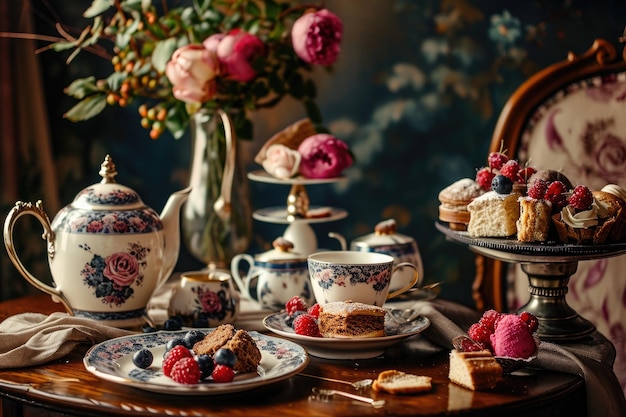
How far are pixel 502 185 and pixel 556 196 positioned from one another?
0.11 metres

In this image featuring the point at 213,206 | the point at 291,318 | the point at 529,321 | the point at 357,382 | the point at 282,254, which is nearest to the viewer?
the point at 357,382

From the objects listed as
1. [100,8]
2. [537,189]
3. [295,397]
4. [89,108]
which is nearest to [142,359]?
[295,397]

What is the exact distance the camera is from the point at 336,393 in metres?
1.36

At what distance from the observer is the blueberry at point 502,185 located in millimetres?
1671

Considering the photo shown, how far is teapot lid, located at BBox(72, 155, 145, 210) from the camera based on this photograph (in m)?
1.69

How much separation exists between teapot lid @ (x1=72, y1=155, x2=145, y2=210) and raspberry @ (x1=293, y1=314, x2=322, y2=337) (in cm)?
43

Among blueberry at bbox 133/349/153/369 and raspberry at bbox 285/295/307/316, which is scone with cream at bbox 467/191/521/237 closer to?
raspberry at bbox 285/295/307/316

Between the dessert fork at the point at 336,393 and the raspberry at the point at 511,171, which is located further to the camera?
the raspberry at the point at 511,171

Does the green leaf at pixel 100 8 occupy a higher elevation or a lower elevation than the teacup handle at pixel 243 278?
higher

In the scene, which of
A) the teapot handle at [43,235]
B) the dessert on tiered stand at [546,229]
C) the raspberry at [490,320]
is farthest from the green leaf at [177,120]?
the raspberry at [490,320]

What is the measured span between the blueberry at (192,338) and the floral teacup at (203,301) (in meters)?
0.19

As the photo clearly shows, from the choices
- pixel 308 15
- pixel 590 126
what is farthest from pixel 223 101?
pixel 590 126

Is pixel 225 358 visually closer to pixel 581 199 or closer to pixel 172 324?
pixel 172 324

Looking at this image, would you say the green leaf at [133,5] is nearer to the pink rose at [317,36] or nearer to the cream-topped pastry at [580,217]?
the pink rose at [317,36]
